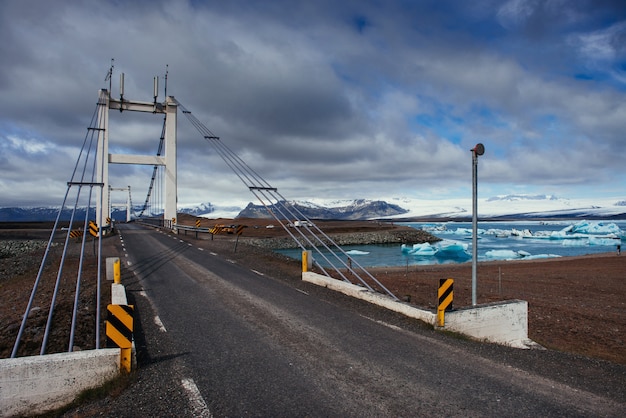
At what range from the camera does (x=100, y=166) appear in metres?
35.8

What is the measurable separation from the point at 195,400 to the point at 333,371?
1955 millimetres

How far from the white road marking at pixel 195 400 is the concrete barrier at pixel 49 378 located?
3.63 ft

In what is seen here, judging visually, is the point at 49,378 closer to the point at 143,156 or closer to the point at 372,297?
the point at 372,297

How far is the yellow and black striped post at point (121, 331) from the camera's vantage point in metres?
5.96

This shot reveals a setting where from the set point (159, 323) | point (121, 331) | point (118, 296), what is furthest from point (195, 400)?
point (118, 296)

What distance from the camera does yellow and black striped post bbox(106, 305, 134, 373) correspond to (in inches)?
235

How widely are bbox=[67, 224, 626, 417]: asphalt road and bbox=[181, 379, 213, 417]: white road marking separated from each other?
1 cm

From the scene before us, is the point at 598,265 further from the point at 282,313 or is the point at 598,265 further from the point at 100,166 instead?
the point at 100,166

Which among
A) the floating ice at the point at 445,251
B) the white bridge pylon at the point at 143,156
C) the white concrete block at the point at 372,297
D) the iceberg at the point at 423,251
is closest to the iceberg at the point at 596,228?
the floating ice at the point at 445,251

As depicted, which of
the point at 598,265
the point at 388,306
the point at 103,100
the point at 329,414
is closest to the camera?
the point at 329,414

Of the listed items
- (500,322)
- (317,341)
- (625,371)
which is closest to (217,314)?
(317,341)

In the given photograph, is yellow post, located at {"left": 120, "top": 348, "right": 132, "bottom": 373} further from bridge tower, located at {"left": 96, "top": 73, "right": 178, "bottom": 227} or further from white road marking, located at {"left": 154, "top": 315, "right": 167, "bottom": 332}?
bridge tower, located at {"left": 96, "top": 73, "right": 178, "bottom": 227}

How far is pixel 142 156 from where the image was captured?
3906 centimetres

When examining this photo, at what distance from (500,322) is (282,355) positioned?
5273 mm
